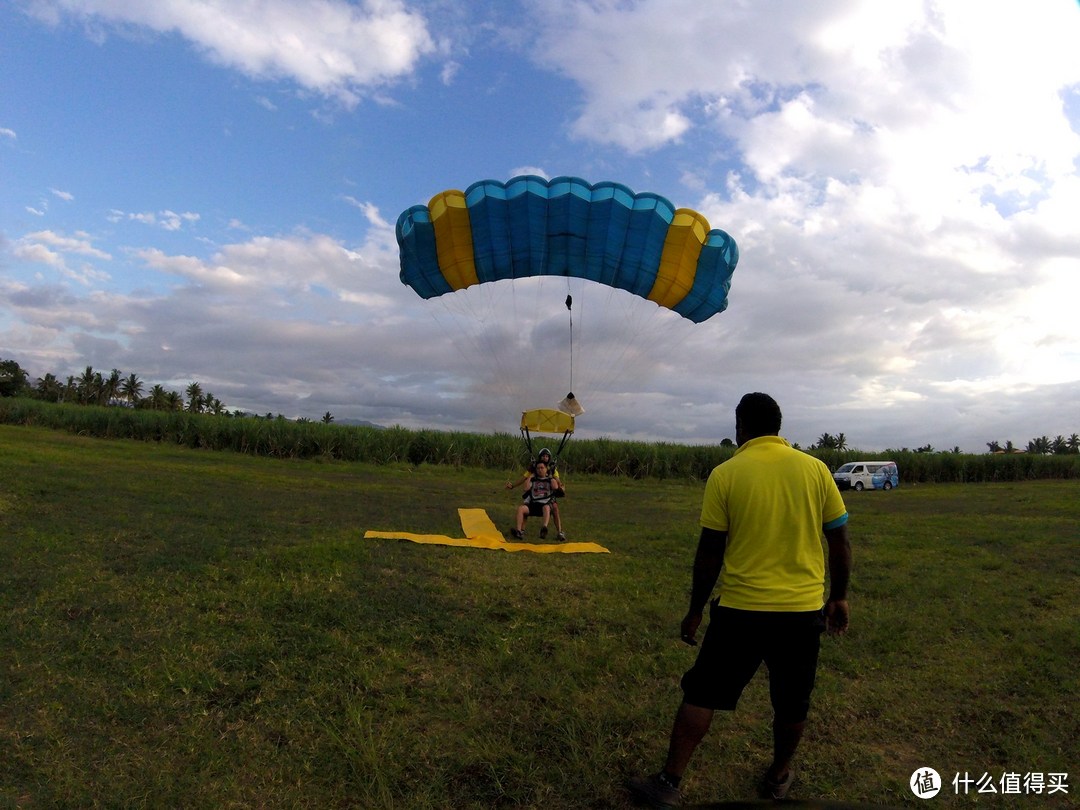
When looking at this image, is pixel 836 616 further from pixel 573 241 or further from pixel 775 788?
pixel 573 241

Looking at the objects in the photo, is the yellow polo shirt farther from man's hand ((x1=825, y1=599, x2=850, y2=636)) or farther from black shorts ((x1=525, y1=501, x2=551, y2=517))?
black shorts ((x1=525, y1=501, x2=551, y2=517))

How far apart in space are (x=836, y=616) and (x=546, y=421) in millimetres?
7558

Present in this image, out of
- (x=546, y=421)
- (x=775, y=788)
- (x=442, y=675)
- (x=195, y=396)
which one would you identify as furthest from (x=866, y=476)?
(x=195, y=396)

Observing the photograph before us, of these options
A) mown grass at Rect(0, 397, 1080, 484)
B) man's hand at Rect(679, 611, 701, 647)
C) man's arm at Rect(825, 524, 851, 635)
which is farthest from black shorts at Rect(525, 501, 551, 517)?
mown grass at Rect(0, 397, 1080, 484)

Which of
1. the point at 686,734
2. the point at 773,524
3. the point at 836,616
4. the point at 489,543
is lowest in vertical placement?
the point at 489,543

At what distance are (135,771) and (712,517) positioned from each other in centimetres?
324

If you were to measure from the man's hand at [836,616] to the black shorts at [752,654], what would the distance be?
0.48 feet

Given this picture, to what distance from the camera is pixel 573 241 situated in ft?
33.6

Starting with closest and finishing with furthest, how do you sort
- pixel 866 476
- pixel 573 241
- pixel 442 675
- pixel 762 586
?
pixel 762 586 < pixel 442 675 < pixel 573 241 < pixel 866 476

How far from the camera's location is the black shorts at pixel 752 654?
3039 millimetres

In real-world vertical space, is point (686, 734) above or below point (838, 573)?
below

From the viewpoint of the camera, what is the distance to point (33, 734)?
145 inches

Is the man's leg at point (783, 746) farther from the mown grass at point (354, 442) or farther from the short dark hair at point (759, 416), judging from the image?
the mown grass at point (354, 442)


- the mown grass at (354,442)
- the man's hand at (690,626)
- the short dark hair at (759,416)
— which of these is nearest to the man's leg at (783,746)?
the man's hand at (690,626)
